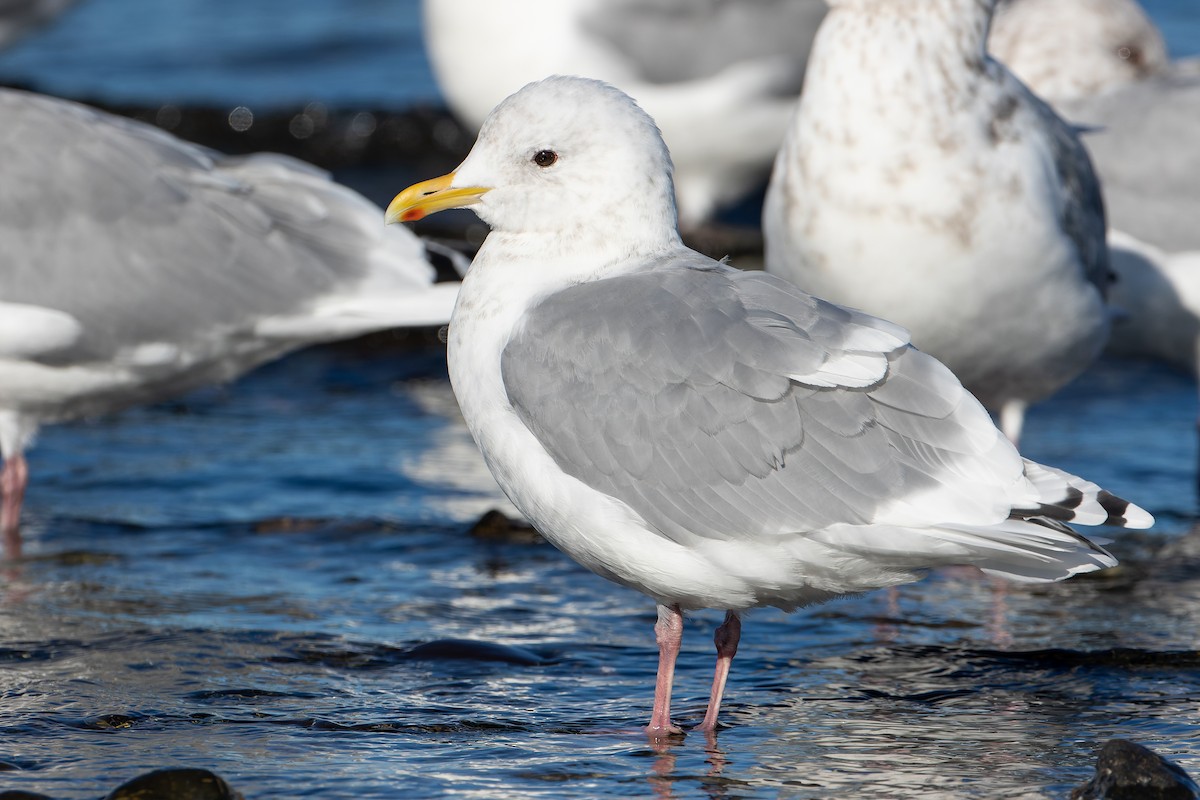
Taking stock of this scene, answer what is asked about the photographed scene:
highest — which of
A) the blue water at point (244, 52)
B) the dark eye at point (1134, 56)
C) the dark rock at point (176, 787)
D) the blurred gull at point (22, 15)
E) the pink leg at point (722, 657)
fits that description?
the blurred gull at point (22, 15)

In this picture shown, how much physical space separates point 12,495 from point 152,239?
96 centimetres

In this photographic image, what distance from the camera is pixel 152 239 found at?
587 centimetres

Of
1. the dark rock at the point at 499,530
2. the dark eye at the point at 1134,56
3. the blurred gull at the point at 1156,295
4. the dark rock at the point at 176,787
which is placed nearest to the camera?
the dark rock at the point at 176,787

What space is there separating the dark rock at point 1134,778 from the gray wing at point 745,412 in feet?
1.82

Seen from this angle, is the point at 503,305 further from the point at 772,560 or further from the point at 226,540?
the point at 226,540

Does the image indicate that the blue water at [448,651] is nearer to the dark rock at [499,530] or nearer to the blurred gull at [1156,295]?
the dark rock at [499,530]

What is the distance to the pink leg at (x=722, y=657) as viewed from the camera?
382cm

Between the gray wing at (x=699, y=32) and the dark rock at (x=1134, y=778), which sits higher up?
the gray wing at (x=699, y=32)

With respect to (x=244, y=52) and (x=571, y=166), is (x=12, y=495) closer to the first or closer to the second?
(x=571, y=166)

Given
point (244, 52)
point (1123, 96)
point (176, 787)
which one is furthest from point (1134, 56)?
point (244, 52)

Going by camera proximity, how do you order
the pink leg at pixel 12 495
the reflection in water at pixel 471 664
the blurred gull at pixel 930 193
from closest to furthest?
1. the reflection in water at pixel 471 664
2. the blurred gull at pixel 930 193
3. the pink leg at pixel 12 495

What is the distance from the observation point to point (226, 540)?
18.1 feet

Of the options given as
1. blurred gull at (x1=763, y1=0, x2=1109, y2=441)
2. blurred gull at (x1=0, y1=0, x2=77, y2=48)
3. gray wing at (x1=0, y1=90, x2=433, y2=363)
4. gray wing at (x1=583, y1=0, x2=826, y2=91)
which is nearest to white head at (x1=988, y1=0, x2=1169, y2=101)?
gray wing at (x1=583, y1=0, x2=826, y2=91)

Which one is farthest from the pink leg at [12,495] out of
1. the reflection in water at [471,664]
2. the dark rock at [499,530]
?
the dark rock at [499,530]
